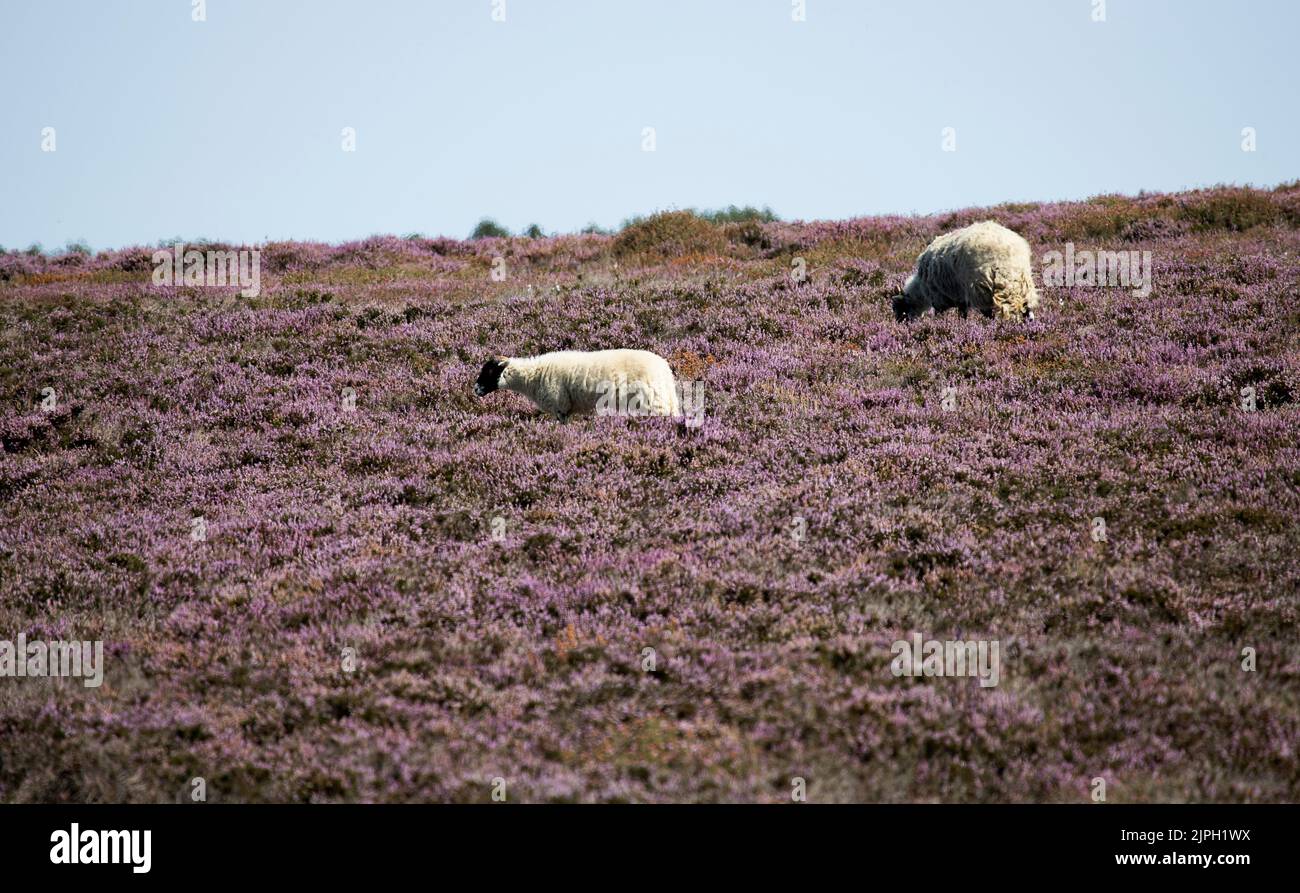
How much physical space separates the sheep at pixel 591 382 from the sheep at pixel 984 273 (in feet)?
19.7

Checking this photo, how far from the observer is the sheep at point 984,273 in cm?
1582

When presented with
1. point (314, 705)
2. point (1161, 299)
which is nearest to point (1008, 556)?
point (314, 705)


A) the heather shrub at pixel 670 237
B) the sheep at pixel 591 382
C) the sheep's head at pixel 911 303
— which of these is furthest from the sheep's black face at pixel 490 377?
the heather shrub at pixel 670 237

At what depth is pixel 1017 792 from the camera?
5762 millimetres

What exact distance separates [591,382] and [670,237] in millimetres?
17021

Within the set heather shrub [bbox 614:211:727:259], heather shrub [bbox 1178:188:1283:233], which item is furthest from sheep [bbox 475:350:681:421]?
heather shrub [bbox 1178:188:1283:233]

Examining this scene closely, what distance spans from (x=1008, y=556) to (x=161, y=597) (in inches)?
326

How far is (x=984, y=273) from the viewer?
15883mm

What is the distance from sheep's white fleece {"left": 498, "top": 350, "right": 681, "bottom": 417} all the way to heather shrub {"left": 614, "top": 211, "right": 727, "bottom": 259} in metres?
14.9

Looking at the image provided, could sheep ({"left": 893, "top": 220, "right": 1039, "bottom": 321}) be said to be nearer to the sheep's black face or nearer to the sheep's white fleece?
the sheep's white fleece
